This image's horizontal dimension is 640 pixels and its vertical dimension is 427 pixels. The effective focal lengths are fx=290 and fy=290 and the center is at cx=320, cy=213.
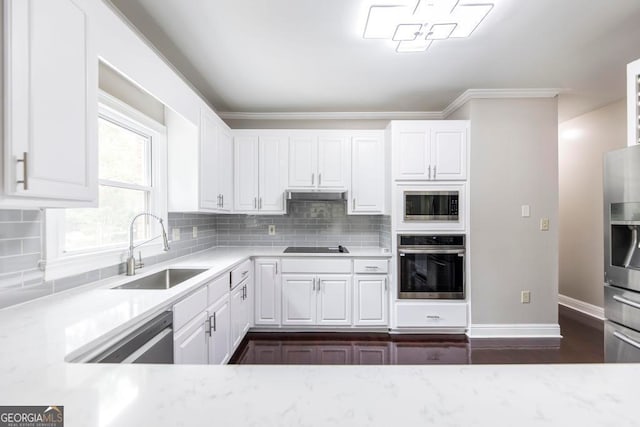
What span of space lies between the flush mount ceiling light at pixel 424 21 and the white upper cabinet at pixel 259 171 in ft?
5.88

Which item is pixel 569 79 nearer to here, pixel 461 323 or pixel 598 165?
pixel 598 165

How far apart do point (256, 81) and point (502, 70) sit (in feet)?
7.60

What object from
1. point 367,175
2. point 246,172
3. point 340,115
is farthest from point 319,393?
point 340,115

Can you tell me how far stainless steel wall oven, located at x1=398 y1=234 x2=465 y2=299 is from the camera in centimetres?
311

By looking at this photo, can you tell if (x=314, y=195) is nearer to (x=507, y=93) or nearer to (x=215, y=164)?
(x=215, y=164)

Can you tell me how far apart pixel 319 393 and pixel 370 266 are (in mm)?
2612

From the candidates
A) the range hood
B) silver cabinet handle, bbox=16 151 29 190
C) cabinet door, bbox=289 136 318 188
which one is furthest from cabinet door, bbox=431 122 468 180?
silver cabinet handle, bbox=16 151 29 190

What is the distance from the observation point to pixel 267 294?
3.20 meters

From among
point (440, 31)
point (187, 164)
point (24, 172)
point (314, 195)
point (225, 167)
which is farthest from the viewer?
point (314, 195)

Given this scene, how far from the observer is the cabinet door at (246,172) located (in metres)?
3.53

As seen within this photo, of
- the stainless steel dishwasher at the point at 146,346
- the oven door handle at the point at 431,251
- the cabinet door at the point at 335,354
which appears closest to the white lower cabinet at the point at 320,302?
the cabinet door at the point at 335,354

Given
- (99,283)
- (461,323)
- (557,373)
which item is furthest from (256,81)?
(461,323)

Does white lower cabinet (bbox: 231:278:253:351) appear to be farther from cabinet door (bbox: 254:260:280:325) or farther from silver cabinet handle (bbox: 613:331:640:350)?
silver cabinet handle (bbox: 613:331:640:350)

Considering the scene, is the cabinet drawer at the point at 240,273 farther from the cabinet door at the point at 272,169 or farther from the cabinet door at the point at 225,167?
the cabinet door at the point at 272,169
